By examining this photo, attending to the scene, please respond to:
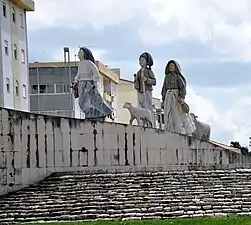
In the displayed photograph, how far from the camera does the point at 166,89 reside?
26.2 metres

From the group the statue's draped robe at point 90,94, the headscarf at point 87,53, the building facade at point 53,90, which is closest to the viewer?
the statue's draped robe at point 90,94

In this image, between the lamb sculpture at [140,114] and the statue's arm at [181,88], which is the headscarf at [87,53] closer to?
the lamb sculpture at [140,114]

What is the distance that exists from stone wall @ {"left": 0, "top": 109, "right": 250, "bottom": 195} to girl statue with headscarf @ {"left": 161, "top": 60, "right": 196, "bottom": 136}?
2668 millimetres

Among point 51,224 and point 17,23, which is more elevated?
point 17,23

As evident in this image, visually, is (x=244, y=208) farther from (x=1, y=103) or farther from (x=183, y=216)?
(x=1, y=103)

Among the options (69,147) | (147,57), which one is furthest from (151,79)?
(69,147)

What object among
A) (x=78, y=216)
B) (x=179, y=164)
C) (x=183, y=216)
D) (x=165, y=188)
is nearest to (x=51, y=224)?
(x=78, y=216)

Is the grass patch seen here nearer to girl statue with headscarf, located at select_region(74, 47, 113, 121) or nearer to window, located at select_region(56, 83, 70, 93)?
girl statue with headscarf, located at select_region(74, 47, 113, 121)

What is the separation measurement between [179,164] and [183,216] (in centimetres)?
869

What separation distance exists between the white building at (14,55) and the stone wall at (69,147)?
2319 cm

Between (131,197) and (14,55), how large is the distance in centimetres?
3256

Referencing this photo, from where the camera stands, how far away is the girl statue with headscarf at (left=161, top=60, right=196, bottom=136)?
26.0 metres

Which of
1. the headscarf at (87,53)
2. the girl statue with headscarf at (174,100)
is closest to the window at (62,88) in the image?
the girl statue with headscarf at (174,100)

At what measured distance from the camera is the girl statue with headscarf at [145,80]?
2611 cm
